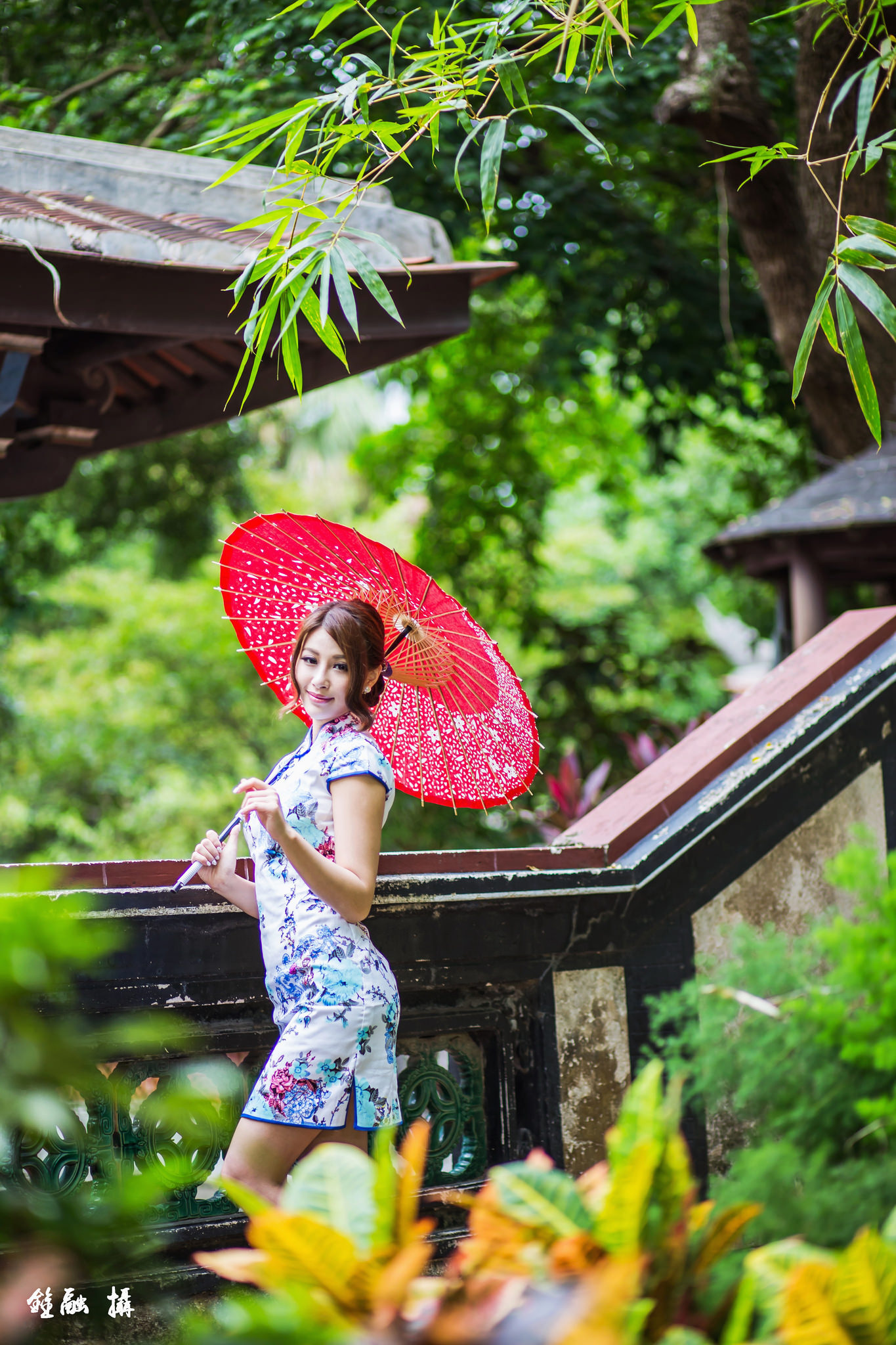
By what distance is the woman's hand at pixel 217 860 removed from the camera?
2.58m

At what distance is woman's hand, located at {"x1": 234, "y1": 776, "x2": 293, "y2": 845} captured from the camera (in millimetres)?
2301

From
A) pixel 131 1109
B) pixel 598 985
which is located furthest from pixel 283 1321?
pixel 598 985

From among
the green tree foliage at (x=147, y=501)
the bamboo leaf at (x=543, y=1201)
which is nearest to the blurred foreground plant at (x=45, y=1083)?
the bamboo leaf at (x=543, y=1201)

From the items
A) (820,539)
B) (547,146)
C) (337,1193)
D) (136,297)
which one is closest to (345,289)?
(136,297)

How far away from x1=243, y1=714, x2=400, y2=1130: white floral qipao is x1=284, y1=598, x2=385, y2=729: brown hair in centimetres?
7

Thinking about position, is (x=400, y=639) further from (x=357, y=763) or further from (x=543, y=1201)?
(x=543, y=1201)

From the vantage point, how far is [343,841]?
8.09ft

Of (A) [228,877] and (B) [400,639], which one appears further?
(B) [400,639]

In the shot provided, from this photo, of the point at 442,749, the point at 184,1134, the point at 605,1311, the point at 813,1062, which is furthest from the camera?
the point at 442,749

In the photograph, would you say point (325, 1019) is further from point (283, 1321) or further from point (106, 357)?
point (106, 357)

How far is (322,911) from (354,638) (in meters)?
0.57

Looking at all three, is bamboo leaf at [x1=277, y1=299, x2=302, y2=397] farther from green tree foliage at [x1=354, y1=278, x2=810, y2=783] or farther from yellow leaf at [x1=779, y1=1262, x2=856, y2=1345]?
green tree foliage at [x1=354, y1=278, x2=810, y2=783]

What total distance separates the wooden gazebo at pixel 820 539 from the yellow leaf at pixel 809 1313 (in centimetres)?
638

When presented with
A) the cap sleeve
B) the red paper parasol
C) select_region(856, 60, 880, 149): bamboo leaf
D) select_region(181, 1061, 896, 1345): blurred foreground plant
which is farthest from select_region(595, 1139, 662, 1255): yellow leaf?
select_region(856, 60, 880, 149): bamboo leaf
